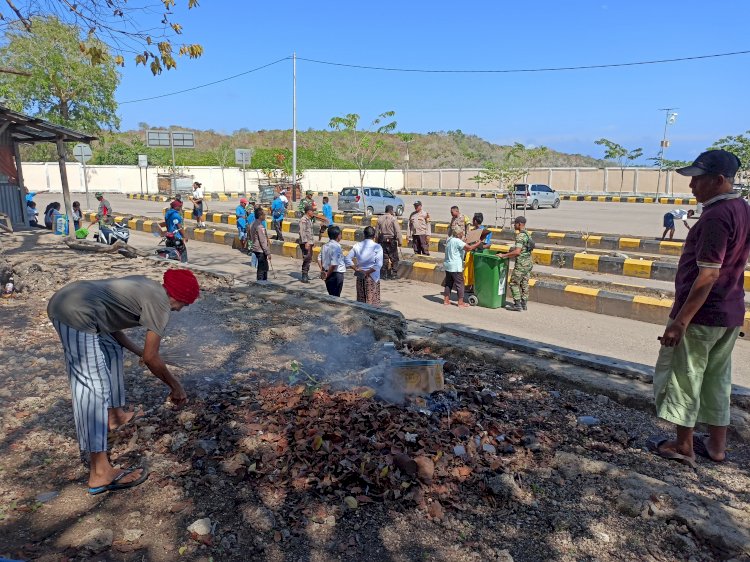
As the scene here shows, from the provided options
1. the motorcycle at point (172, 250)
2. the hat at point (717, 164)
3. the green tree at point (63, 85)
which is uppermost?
the green tree at point (63, 85)

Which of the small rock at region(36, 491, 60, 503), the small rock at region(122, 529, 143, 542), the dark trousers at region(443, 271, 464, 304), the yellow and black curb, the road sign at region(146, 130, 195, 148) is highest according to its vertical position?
the road sign at region(146, 130, 195, 148)

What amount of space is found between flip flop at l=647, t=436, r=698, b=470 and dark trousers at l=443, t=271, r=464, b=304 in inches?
240

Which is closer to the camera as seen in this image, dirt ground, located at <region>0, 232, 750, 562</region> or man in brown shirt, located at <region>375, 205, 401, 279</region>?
dirt ground, located at <region>0, 232, 750, 562</region>

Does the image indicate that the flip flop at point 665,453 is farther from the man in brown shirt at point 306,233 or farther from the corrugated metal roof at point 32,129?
the corrugated metal roof at point 32,129

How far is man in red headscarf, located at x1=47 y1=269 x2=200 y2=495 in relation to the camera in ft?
9.27

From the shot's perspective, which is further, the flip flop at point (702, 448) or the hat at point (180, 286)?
the flip flop at point (702, 448)

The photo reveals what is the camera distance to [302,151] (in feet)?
158

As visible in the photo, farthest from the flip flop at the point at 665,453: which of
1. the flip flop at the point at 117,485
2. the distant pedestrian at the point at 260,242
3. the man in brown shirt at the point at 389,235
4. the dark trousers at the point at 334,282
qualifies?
the man in brown shirt at the point at 389,235

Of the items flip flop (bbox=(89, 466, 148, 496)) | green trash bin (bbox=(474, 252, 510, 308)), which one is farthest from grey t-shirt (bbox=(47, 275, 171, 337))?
green trash bin (bbox=(474, 252, 510, 308))

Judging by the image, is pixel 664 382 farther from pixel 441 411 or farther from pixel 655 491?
pixel 441 411

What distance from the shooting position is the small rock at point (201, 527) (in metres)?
2.59

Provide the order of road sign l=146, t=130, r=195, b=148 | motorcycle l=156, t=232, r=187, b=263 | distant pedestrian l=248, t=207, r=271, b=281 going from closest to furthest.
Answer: distant pedestrian l=248, t=207, r=271, b=281
motorcycle l=156, t=232, r=187, b=263
road sign l=146, t=130, r=195, b=148

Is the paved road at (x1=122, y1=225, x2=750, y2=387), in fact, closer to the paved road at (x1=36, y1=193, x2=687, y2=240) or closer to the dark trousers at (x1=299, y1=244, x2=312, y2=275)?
the dark trousers at (x1=299, y1=244, x2=312, y2=275)

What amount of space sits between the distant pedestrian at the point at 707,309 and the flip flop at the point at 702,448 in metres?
0.17
